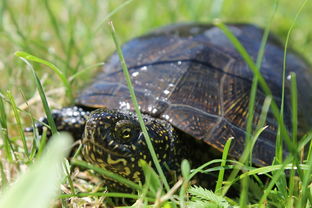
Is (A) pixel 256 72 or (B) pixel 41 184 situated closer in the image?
(B) pixel 41 184

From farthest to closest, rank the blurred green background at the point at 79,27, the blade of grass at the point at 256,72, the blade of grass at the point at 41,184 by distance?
the blurred green background at the point at 79,27, the blade of grass at the point at 256,72, the blade of grass at the point at 41,184

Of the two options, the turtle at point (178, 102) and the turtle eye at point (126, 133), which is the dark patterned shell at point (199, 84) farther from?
the turtle eye at point (126, 133)

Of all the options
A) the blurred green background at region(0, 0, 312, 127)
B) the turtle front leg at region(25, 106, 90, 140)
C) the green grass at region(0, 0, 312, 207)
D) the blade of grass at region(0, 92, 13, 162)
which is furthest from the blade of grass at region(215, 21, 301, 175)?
the blurred green background at region(0, 0, 312, 127)

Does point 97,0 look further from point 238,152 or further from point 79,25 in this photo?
point 238,152

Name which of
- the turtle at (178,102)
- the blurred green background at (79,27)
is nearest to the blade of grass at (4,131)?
the turtle at (178,102)

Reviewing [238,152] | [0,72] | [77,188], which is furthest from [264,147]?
[0,72]

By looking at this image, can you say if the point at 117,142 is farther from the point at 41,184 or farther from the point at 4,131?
the point at 41,184

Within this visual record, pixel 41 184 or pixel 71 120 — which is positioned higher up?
pixel 41 184

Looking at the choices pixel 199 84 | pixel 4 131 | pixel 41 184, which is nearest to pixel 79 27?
pixel 199 84
